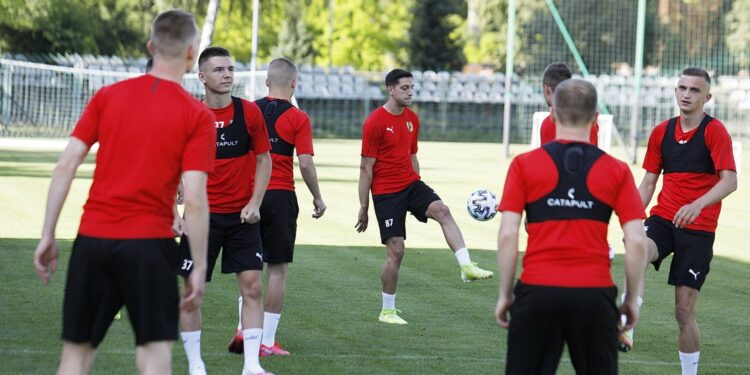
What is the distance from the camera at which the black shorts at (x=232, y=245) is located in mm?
7766

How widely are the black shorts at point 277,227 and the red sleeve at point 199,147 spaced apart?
3.46m

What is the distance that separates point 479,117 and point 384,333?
4762cm

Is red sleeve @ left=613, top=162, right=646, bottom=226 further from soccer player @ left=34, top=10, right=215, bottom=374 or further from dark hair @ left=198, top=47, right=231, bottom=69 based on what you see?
dark hair @ left=198, top=47, right=231, bottom=69

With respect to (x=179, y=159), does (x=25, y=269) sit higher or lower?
lower

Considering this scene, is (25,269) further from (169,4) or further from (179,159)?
(169,4)

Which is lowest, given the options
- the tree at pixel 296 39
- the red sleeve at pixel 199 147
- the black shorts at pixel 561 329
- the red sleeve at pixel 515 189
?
the black shorts at pixel 561 329

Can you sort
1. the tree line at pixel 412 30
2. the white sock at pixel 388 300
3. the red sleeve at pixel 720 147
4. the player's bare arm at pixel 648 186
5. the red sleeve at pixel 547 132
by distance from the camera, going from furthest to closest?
→ the tree line at pixel 412 30 → the white sock at pixel 388 300 → the player's bare arm at pixel 648 186 → the red sleeve at pixel 547 132 → the red sleeve at pixel 720 147

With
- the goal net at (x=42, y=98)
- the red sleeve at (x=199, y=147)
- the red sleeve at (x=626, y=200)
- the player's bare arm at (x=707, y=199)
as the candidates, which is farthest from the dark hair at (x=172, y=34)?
the goal net at (x=42, y=98)

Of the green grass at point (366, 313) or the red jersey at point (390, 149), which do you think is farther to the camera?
the red jersey at point (390, 149)

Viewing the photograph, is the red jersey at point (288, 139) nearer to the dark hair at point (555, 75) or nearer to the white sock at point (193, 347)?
the white sock at point (193, 347)

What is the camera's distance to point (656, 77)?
4769cm

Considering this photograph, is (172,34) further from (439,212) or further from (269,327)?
(439,212)

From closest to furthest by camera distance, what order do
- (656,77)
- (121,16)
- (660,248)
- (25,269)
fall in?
(660,248) → (25,269) → (656,77) → (121,16)

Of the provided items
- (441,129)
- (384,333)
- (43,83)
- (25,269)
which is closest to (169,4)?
(43,83)
